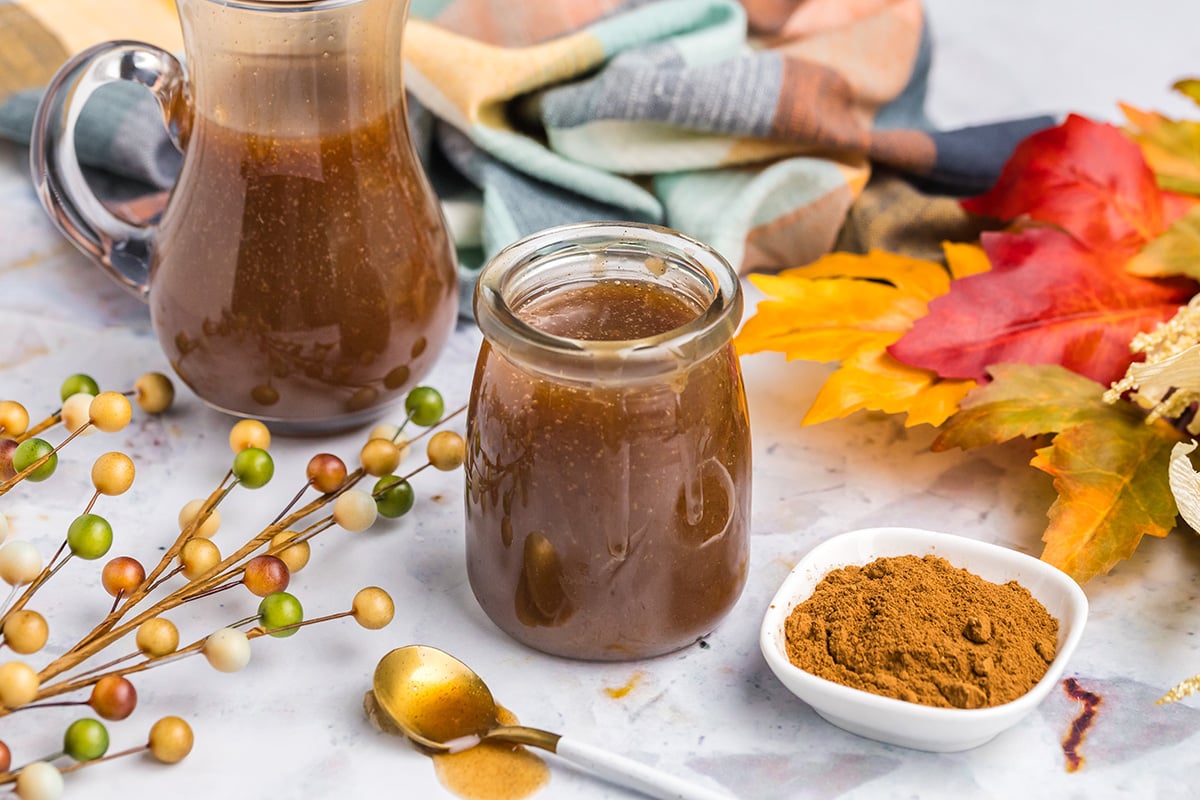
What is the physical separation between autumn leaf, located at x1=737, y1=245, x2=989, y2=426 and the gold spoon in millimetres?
345

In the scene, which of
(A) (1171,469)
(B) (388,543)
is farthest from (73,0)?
(A) (1171,469)

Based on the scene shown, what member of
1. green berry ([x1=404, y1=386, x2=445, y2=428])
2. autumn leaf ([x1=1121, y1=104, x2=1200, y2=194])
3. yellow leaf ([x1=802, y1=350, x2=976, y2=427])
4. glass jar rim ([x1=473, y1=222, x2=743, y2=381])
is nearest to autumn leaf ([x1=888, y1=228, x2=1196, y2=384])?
yellow leaf ([x1=802, y1=350, x2=976, y2=427])

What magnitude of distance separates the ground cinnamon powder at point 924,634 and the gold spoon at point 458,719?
112mm

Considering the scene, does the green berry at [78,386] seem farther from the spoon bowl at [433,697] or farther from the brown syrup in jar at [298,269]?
the spoon bowl at [433,697]

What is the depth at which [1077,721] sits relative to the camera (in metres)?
0.81

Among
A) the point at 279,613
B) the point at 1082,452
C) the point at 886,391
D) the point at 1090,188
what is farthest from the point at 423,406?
the point at 1090,188

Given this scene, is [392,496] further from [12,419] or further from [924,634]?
[924,634]

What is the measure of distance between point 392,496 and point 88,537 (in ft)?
0.70

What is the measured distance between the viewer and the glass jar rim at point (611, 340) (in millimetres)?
739

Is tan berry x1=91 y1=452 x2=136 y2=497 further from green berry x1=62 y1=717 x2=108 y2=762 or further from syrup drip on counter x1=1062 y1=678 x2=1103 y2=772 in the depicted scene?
syrup drip on counter x1=1062 y1=678 x2=1103 y2=772

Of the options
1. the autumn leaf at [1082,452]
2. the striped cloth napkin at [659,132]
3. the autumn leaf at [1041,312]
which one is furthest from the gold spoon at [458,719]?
the striped cloth napkin at [659,132]

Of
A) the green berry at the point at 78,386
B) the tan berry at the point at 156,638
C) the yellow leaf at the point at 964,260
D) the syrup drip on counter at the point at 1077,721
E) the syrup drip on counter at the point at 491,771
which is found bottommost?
the green berry at the point at 78,386

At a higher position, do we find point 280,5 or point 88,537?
point 280,5

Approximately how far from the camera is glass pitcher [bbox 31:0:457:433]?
898 millimetres
